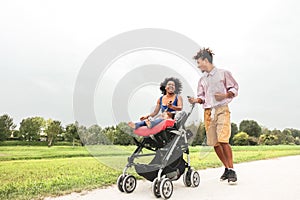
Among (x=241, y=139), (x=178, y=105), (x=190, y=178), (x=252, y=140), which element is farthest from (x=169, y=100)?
(x=252, y=140)

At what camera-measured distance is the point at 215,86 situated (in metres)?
3.87

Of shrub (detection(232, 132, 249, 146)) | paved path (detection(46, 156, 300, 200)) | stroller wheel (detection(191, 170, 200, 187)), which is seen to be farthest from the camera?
shrub (detection(232, 132, 249, 146))

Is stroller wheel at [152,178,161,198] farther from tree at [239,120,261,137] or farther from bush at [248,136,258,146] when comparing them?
tree at [239,120,261,137]

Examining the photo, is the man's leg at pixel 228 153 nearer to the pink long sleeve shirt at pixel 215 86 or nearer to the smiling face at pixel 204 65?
the pink long sleeve shirt at pixel 215 86

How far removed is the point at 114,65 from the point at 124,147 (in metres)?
1.23

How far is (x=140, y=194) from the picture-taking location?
3086 mm

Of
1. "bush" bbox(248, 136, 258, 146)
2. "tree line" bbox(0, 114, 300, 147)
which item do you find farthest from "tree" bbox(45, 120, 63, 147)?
"bush" bbox(248, 136, 258, 146)

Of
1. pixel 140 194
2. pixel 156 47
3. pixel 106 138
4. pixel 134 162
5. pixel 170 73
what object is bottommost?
pixel 140 194

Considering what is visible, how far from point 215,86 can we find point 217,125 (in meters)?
0.54

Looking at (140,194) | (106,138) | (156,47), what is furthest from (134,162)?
(156,47)

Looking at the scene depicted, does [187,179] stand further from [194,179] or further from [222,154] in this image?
[222,154]

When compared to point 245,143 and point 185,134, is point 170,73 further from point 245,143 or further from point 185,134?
point 245,143

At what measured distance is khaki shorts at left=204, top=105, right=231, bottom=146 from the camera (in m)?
3.75

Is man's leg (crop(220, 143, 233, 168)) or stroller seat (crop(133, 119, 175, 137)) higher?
stroller seat (crop(133, 119, 175, 137))
